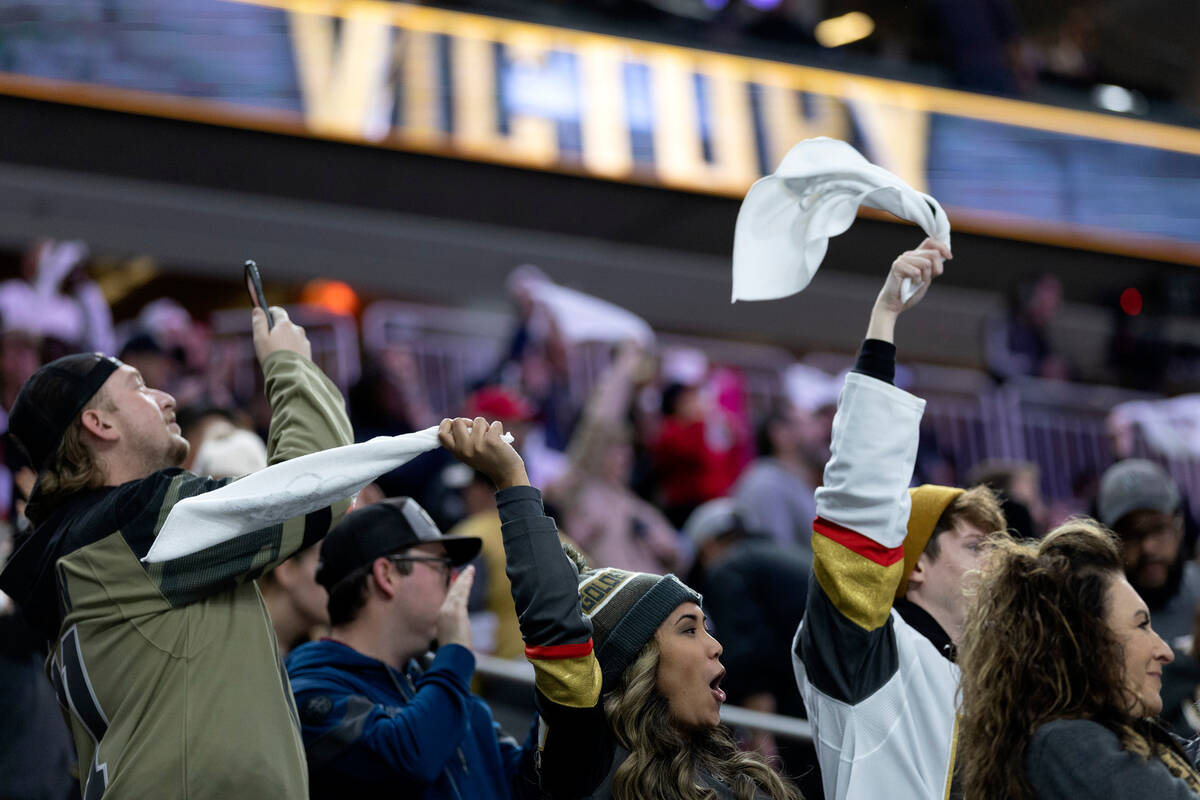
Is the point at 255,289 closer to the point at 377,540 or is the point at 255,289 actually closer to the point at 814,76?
the point at 377,540

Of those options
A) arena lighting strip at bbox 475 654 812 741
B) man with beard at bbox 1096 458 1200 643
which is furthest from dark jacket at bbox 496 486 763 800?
man with beard at bbox 1096 458 1200 643

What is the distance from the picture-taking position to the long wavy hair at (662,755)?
257 cm

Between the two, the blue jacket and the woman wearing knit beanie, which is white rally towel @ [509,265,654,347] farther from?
the woman wearing knit beanie

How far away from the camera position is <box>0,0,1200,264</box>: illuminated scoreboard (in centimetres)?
1021

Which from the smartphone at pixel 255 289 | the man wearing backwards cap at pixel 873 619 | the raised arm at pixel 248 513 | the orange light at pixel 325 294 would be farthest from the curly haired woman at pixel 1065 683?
the orange light at pixel 325 294

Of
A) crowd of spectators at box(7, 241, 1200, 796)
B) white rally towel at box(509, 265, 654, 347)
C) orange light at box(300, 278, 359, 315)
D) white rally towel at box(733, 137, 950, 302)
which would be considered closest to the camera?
white rally towel at box(733, 137, 950, 302)

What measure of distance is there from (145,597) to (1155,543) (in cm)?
330

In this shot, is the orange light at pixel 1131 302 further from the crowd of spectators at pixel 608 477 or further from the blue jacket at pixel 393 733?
the blue jacket at pixel 393 733

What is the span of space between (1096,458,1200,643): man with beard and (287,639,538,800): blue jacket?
7.60 ft

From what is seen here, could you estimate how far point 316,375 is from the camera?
312 centimetres

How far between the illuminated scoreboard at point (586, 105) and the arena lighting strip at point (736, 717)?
6719 mm

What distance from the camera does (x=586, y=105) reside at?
11969 millimetres

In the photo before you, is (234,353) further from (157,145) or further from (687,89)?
(687,89)

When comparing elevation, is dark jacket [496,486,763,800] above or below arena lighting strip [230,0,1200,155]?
below
